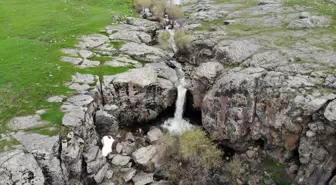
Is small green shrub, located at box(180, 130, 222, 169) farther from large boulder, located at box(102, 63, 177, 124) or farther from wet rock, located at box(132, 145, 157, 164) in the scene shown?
large boulder, located at box(102, 63, 177, 124)

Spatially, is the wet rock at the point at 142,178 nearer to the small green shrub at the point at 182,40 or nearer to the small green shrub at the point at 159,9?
the small green shrub at the point at 182,40

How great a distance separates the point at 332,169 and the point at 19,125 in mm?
Result: 24124

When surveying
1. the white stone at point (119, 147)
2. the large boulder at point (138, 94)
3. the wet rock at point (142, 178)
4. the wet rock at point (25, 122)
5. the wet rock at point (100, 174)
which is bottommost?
the wet rock at point (142, 178)

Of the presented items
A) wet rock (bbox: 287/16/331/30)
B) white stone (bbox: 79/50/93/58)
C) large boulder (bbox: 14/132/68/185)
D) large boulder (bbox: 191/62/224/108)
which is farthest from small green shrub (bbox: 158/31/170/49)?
large boulder (bbox: 14/132/68/185)

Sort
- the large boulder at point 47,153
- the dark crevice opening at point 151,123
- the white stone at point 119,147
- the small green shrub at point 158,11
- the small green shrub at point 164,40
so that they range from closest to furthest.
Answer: the large boulder at point 47,153 → the white stone at point 119,147 → the dark crevice opening at point 151,123 → the small green shrub at point 164,40 → the small green shrub at point 158,11

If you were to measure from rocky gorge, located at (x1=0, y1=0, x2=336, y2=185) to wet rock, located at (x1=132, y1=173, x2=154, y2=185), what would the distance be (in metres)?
0.09

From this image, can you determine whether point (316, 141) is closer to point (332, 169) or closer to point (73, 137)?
point (332, 169)

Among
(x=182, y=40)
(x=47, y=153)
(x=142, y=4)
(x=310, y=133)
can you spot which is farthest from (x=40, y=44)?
(x=310, y=133)

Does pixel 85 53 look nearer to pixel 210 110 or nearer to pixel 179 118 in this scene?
pixel 179 118

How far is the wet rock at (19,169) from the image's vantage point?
19.3 metres

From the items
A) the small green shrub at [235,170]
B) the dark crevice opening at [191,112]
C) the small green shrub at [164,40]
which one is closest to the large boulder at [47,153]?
the small green shrub at [235,170]

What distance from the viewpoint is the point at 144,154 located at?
93.9ft

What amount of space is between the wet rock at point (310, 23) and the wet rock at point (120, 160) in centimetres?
2741

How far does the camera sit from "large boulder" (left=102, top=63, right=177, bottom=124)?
101ft
